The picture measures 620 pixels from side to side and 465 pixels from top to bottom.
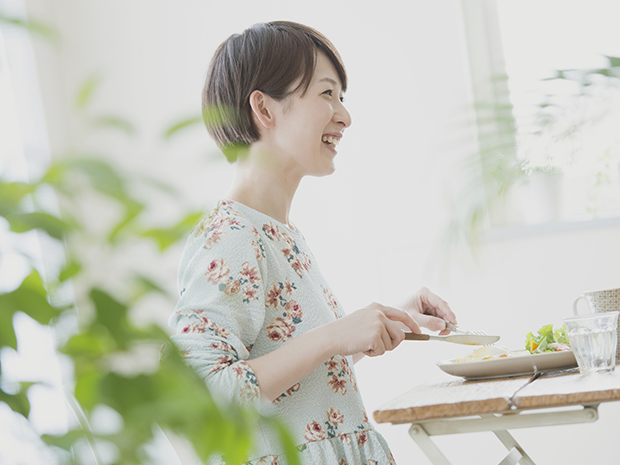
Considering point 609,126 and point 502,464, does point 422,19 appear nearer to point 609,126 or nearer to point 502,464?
point 609,126

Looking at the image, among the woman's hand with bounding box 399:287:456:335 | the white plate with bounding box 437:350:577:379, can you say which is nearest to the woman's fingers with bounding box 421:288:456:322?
the woman's hand with bounding box 399:287:456:335

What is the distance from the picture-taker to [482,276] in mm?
2125

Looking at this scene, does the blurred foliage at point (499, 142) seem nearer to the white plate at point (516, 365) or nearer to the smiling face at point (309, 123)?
the white plate at point (516, 365)

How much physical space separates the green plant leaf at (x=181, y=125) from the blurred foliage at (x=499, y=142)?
23.6 inches

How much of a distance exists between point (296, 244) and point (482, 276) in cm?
107

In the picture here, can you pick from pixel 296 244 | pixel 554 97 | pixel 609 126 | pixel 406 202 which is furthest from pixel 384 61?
pixel 554 97

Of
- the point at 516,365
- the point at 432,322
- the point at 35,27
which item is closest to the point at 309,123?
the point at 432,322

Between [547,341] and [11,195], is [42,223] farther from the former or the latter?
[547,341]

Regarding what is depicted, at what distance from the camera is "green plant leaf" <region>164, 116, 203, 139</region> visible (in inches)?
7.1

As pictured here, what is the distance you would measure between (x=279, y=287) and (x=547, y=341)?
47 centimetres

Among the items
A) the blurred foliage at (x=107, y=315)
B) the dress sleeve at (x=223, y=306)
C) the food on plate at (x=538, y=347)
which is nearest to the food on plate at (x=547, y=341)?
the food on plate at (x=538, y=347)

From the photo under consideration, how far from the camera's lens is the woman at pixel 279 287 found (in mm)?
925

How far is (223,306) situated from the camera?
0.94 metres

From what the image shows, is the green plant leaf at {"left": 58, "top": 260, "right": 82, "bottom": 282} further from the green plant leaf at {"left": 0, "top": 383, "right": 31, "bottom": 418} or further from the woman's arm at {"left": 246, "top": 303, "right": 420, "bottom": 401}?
the woman's arm at {"left": 246, "top": 303, "right": 420, "bottom": 401}
